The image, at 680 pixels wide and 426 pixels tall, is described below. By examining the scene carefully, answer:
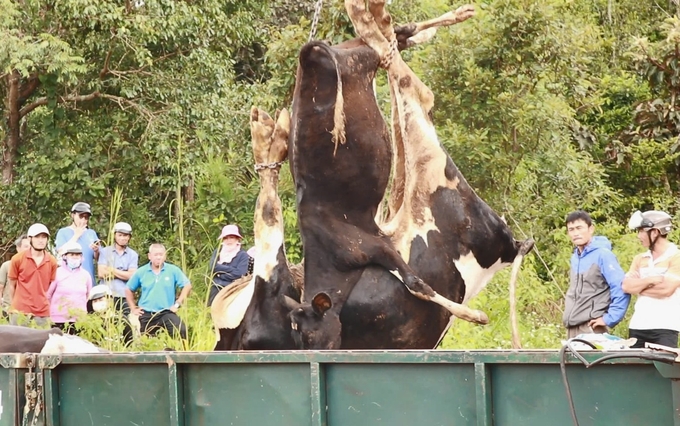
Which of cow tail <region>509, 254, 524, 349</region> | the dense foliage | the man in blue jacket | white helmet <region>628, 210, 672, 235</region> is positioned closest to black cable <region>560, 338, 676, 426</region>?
cow tail <region>509, 254, 524, 349</region>

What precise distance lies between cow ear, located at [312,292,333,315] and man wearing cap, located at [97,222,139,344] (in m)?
4.73

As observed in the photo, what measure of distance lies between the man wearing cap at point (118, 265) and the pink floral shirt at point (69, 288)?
0.59 feet

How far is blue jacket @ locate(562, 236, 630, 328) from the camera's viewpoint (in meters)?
7.77

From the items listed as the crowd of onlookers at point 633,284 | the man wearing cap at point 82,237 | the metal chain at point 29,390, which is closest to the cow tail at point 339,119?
the metal chain at point 29,390

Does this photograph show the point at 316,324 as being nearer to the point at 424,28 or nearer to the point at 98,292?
the point at 424,28

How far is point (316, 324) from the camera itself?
18.9 ft

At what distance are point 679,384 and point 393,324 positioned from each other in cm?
265

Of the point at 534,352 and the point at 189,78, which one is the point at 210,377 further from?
the point at 189,78

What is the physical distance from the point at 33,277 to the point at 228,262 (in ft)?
7.01

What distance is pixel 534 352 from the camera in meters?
3.78

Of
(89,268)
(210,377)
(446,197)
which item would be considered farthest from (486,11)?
(210,377)

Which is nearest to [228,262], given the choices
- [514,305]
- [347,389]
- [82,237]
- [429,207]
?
[82,237]

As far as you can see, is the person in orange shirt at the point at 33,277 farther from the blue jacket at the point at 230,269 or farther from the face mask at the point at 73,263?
the blue jacket at the point at 230,269

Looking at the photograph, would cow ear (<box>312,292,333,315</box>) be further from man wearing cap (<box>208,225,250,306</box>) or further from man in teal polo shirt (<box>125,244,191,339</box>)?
man in teal polo shirt (<box>125,244,191,339</box>)
